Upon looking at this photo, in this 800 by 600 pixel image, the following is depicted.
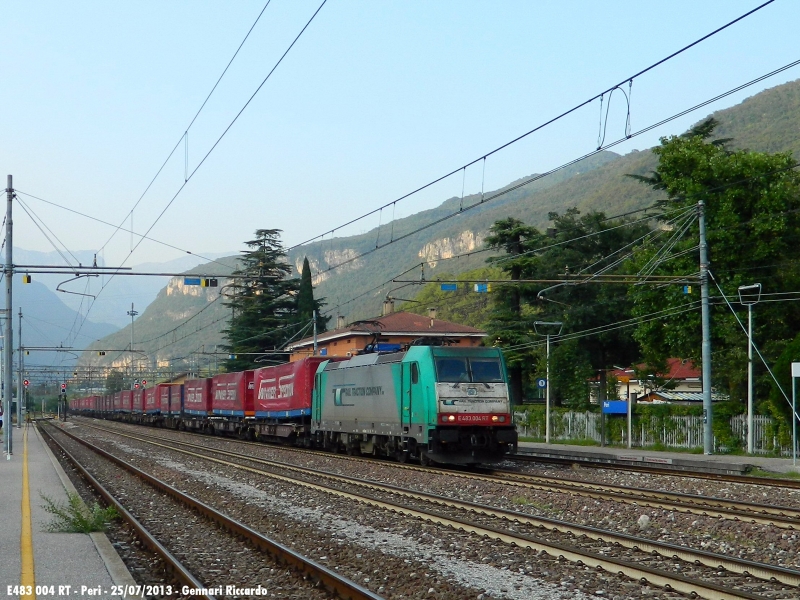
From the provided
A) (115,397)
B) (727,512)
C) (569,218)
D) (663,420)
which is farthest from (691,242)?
(115,397)

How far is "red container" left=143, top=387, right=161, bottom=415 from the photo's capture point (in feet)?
228

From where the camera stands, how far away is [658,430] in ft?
116

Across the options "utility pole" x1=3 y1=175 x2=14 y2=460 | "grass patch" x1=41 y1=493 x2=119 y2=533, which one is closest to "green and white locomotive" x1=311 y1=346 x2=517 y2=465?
"grass patch" x1=41 y1=493 x2=119 y2=533

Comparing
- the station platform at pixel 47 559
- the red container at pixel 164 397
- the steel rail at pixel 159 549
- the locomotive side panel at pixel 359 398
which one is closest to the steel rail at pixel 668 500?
the locomotive side panel at pixel 359 398

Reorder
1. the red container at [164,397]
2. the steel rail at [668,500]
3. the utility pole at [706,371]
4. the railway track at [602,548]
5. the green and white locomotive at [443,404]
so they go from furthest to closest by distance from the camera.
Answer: the red container at [164,397], the utility pole at [706,371], the green and white locomotive at [443,404], the steel rail at [668,500], the railway track at [602,548]

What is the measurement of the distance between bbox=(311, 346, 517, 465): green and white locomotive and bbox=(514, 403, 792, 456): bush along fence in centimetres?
1088

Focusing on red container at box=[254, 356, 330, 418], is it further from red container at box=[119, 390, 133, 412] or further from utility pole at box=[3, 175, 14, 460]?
red container at box=[119, 390, 133, 412]

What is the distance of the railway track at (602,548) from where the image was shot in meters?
9.22

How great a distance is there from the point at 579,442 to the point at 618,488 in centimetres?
2161

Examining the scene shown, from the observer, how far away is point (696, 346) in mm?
38125

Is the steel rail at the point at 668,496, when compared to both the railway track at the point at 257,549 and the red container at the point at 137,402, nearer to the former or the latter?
the railway track at the point at 257,549

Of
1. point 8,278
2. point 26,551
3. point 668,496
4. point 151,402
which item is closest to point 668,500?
point 668,496

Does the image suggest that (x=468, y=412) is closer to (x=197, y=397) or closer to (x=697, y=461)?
(x=697, y=461)

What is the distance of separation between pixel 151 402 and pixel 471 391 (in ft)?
175
